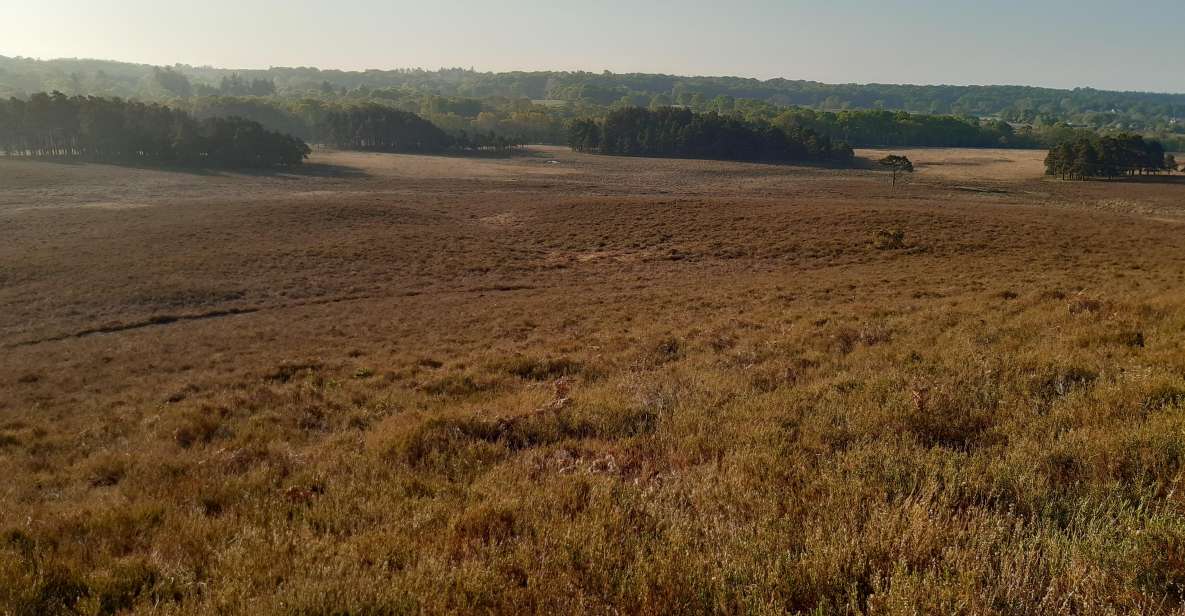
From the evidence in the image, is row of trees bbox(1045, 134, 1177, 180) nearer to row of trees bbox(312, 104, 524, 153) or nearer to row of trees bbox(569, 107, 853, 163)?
row of trees bbox(569, 107, 853, 163)

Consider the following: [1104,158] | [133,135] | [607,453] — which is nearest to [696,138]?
[1104,158]

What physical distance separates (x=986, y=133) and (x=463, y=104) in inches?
5605

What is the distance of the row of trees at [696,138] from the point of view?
12369 cm

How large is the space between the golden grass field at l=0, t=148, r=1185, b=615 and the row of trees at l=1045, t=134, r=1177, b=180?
77.3 meters

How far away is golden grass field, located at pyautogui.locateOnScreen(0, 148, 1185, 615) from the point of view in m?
4.05

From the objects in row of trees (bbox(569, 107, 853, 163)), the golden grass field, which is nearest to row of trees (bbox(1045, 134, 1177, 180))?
row of trees (bbox(569, 107, 853, 163))

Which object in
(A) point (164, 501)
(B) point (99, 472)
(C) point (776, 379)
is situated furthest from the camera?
(C) point (776, 379)

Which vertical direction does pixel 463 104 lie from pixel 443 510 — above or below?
above

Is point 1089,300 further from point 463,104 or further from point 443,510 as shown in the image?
point 463,104

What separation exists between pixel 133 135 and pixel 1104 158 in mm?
134944

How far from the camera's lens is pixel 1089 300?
13852 mm

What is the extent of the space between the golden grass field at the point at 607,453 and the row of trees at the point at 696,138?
10061 cm

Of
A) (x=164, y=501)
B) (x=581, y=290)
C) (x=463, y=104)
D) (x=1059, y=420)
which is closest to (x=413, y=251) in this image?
(x=581, y=290)

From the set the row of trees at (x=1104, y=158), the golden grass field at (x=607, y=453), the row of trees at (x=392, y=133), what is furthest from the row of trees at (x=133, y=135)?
the row of trees at (x=1104, y=158)
